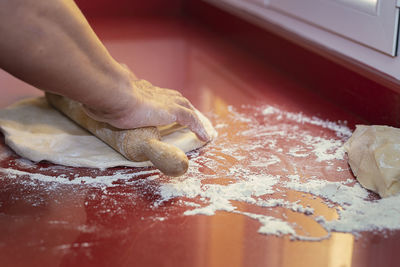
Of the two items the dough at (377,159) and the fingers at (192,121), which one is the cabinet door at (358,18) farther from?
the fingers at (192,121)

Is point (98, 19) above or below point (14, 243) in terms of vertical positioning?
above

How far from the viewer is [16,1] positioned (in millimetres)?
944

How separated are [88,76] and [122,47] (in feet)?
4.02

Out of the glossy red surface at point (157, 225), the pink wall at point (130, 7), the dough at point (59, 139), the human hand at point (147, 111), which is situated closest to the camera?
the glossy red surface at point (157, 225)

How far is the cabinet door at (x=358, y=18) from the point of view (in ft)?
4.50

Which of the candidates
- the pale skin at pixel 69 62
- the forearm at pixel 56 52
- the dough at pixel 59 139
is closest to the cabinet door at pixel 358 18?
the dough at pixel 59 139

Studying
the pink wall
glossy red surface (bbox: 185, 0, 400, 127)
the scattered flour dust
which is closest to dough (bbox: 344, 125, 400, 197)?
the scattered flour dust

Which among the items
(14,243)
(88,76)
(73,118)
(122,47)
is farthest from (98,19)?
(14,243)

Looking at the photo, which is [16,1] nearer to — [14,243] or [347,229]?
[14,243]

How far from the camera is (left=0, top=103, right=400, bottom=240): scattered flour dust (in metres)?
1.07

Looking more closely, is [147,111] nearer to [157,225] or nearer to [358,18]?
[157,225]

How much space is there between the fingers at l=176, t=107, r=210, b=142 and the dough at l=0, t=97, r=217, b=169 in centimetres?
2

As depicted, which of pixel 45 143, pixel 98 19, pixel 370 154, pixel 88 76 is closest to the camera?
pixel 88 76

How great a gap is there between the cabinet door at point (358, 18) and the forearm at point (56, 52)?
68 centimetres
